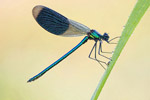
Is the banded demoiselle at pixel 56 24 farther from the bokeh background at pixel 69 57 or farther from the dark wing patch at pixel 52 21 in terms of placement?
the bokeh background at pixel 69 57

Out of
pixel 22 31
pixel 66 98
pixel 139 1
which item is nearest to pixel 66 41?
pixel 22 31

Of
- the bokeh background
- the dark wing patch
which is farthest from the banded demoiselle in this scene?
the bokeh background

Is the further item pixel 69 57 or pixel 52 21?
pixel 69 57

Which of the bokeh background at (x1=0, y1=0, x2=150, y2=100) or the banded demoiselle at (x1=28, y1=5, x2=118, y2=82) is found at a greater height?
the banded demoiselle at (x1=28, y1=5, x2=118, y2=82)

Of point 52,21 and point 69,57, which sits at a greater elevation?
point 52,21

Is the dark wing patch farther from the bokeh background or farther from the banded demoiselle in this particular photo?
the bokeh background

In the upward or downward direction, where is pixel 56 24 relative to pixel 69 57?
upward

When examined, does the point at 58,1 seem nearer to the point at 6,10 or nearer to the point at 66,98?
the point at 6,10

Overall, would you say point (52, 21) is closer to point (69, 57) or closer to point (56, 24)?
point (56, 24)

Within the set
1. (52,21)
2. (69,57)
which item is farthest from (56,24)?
(69,57)
